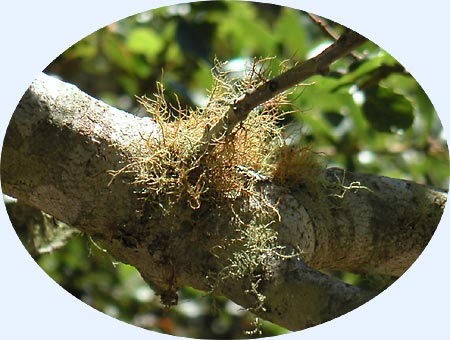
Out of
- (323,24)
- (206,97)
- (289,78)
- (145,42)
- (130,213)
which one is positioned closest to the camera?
(289,78)

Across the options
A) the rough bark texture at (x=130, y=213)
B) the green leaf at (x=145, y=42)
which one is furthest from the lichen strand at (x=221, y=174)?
the green leaf at (x=145, y=42)

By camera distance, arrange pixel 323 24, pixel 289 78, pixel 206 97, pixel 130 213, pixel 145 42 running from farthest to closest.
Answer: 1. pixel 145 42
2. pixel 323 24
3. pixel 206 97
4. pixel 130 213
5. pixel 289 78

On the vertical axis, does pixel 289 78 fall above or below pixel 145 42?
below

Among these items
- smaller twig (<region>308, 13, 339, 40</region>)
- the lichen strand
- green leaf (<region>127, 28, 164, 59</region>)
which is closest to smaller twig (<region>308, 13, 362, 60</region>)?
smaller twig (<region>308, 13, 339, 40</region>)

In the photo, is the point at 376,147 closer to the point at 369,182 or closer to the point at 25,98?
the point at 369,182

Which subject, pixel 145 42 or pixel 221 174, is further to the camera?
pixel 145 42

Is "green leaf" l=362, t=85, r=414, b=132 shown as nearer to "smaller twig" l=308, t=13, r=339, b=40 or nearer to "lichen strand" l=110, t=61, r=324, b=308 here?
"smaller twig" l=308, t=13, r=339, b=40

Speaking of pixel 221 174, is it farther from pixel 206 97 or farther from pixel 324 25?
pixel 324 25

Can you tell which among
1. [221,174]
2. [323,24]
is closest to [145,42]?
[323,24]
